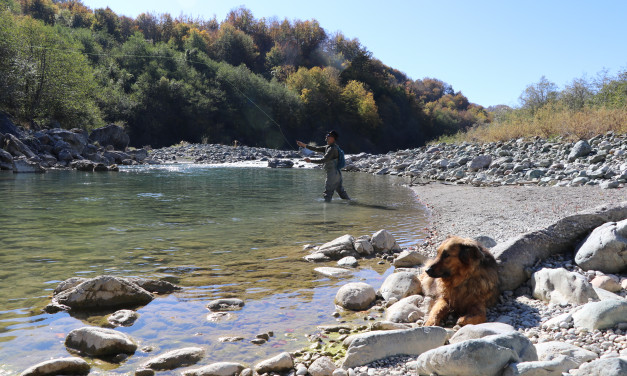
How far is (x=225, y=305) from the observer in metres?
4.19

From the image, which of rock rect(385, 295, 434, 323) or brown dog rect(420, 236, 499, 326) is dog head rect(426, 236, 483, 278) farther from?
rock rect(385, 295, 434, 323)

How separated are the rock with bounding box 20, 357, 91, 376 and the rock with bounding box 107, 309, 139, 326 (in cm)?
88

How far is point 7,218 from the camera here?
847 centimetres

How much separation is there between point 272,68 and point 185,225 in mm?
68743

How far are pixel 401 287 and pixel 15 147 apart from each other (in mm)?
23452

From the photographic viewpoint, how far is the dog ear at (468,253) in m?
3.68

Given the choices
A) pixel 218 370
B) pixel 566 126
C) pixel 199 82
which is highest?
pixel 199 82

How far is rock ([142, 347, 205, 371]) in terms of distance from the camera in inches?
118

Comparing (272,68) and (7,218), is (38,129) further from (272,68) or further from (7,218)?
(272,68)

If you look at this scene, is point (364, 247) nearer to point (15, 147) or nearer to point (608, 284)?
point (608, 284)

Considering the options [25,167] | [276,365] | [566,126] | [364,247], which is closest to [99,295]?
[276,365]

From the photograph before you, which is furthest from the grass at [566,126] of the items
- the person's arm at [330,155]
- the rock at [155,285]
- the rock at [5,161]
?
the rock at [5,161]

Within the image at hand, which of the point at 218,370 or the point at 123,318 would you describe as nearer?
the point at 218,370

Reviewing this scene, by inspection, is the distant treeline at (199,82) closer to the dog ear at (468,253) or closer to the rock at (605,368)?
the dog ear at (468,253)
